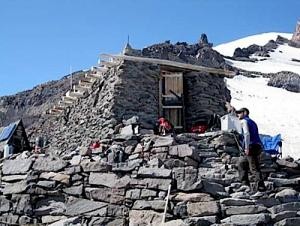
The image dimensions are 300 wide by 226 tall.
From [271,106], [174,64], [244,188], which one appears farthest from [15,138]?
[271,106]

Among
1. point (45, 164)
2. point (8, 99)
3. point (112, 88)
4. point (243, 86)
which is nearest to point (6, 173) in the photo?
point (45, 164)

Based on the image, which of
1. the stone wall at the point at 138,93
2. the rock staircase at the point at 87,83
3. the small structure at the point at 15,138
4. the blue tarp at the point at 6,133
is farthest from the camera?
the blue tarp at the point at 6,133

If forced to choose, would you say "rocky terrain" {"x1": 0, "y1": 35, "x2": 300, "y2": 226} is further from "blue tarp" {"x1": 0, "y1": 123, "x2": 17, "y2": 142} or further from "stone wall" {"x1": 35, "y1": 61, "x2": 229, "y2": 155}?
"blue tarp" {"x1": 0, "y1": 123, "x2": 17, "y2": 142}

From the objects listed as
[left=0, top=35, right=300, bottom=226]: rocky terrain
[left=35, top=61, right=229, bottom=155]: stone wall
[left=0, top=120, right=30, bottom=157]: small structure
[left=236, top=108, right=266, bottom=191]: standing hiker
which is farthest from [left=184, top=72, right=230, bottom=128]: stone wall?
[left=236, top=108, right=266, bottom=191]: standing hiker

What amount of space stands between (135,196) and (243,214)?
212 cm

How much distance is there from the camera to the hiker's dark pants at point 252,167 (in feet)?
37.7

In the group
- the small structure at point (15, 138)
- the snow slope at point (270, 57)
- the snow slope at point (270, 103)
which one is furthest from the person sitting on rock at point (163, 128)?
the snow slope at point (270, 57)

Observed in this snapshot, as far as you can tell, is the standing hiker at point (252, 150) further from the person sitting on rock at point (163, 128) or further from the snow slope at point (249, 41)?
the snow slope at point (249, 41)

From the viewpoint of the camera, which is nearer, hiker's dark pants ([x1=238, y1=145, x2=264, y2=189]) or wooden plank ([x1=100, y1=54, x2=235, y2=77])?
hiker's dark pants ([x1=238, y1=145, x2=264, y2=189])

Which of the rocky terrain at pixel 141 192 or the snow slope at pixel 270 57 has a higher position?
the snow slope at pixel 270 57

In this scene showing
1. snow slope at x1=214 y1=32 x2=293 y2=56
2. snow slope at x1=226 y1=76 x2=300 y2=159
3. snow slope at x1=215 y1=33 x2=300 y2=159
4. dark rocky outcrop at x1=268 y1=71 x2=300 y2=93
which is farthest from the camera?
snow slope at x1=214 y1=32 x2=293 y2=56

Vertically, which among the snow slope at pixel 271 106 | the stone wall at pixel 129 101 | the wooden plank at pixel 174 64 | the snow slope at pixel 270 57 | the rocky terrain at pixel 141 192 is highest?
the snow slope at pixel 270 57

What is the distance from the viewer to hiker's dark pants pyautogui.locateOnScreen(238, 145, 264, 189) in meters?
11.5

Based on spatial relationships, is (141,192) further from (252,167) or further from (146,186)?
(252,167)
